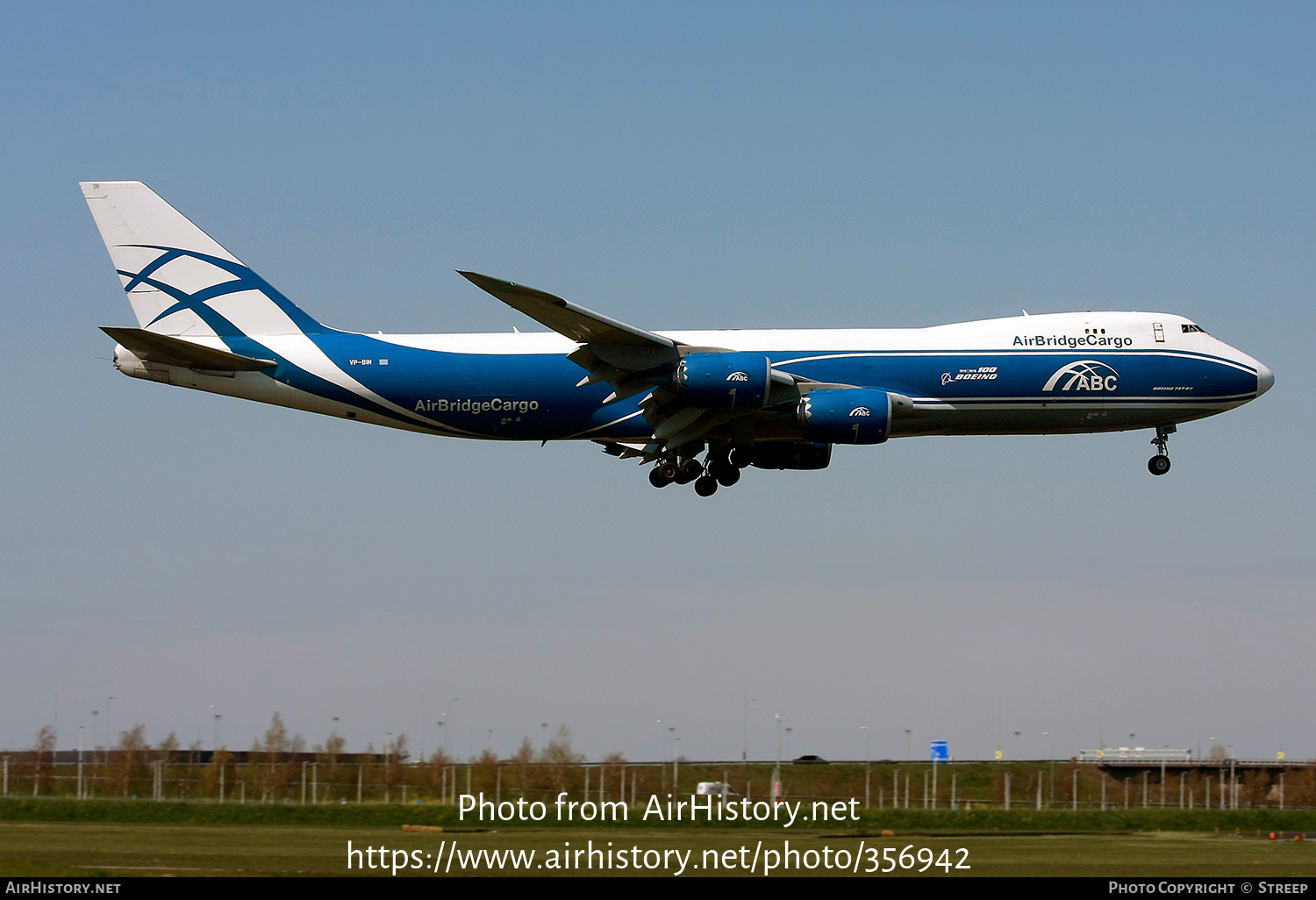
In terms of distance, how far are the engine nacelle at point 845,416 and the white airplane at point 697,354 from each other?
50 millimetres

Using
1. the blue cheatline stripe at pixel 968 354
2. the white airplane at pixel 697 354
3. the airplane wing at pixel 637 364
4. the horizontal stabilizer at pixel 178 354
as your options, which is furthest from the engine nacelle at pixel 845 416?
the horizontal stabilizer at pixel 178 354

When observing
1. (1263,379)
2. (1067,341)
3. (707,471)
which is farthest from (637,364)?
(1263,379)

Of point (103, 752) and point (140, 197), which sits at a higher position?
point (140, 197)

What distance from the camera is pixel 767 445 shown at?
44.6 m

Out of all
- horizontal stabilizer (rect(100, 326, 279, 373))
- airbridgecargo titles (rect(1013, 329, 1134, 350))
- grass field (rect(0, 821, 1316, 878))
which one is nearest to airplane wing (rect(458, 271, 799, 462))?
airbridgecargo titles (rect(1013, 329, 1134, 350))

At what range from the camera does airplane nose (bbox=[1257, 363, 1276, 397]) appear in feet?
147

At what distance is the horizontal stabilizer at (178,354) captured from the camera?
41.2 metres

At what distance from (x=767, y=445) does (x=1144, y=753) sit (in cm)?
6094

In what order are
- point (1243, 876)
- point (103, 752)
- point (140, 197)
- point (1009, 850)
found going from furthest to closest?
point (103, 752)
point (140, 197)
point (1009, 850)
point (1243, 876)

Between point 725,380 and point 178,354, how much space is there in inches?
651

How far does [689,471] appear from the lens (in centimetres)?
4366

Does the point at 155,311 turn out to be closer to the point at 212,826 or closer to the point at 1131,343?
the point at 212,826

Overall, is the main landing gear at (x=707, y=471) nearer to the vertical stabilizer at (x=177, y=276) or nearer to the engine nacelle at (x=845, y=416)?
the engine nacelle at (x=845, y=416)

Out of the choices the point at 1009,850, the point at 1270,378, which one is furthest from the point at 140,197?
the point at 1270,378
